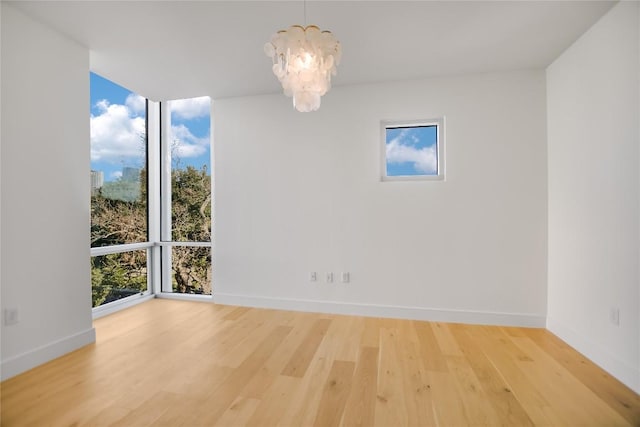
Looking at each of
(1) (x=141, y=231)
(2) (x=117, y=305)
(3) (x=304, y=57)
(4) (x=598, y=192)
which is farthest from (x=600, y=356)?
(1) (x=141, y=231)

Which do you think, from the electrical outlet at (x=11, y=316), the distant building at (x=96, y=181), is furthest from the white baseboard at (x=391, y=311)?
the electrical outlet at (x=11, y=316)

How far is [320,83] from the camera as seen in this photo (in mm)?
1842

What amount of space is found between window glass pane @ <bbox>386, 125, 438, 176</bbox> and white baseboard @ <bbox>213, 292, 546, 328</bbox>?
5.04 ft

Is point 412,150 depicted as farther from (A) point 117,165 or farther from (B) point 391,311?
(A) point 117,165

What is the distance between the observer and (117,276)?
3.69 meters

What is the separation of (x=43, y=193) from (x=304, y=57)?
7.49 ft

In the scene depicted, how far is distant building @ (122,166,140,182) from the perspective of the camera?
150 inches

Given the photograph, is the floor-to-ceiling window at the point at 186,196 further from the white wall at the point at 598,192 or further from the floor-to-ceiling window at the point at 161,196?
the white wall at the point at 598,192

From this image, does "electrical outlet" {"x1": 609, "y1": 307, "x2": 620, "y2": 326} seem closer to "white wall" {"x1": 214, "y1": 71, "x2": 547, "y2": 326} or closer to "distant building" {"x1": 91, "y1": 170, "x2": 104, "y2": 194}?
"white wall" {"x1": 214, "y1": 71, "x2": 547, "y2": 326}

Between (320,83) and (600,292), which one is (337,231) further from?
(600,292)

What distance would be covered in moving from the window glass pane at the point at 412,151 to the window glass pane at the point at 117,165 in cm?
326

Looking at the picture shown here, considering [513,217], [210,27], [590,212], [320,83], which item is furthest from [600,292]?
[210,27]

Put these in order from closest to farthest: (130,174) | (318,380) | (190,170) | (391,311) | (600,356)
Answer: (318,380) < (600,356) < (391,311) < (130,174) < (190,170)

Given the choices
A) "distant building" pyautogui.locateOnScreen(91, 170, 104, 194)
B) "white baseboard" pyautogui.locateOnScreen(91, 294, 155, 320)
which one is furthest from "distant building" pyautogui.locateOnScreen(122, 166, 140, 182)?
"white baseboard" pyautogui.locateOnScreen(91, 294, 155, 320)
